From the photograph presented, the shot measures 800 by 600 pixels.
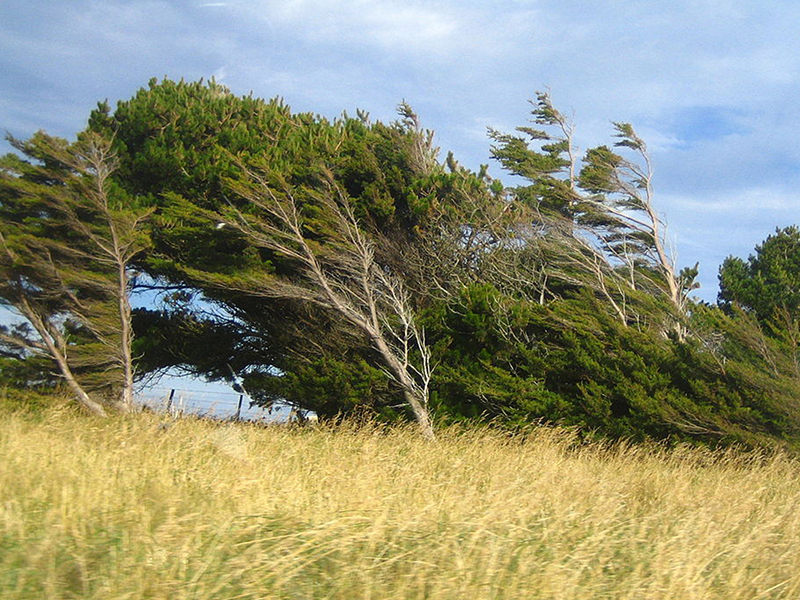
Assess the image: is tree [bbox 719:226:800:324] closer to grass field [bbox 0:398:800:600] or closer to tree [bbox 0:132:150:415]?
grass field [bbox 0:398:800:600]

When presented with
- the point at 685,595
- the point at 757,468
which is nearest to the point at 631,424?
the point at 757,468

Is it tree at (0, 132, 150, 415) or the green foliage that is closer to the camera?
the green foliage

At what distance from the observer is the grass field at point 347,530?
349cm

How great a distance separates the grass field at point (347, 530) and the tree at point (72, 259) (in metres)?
9.58

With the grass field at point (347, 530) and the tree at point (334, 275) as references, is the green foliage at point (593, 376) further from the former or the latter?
the grass field at point (347, 530)

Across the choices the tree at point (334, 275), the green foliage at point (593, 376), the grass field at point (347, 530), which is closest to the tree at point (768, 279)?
the green foliage at point (593, 376)

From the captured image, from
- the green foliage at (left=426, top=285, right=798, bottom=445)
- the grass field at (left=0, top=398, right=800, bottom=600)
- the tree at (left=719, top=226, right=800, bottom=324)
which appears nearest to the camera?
the grass field at (left=0, top=398, right=800, bottom=600)

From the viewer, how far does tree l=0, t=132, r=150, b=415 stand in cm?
1675

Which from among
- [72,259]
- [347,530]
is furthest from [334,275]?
[347,530]

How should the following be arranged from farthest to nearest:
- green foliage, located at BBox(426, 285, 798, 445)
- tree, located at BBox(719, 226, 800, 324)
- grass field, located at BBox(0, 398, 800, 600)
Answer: tree, located at BBox(719, 226, 800, 324) → green foliage, located at BBox(426, 285, 798, 445) → grass field, located at BBox(0, 398, 800, 600)

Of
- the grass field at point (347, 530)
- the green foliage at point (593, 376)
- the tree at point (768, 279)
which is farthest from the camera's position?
the tree at point (768, 279)

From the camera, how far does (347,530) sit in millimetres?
4148

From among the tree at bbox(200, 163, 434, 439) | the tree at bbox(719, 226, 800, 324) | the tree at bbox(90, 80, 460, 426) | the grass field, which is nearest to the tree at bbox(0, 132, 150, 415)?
the tree at bbox(90, 80, 460, 426)

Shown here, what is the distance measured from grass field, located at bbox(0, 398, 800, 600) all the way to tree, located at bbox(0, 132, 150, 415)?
31.4ft
